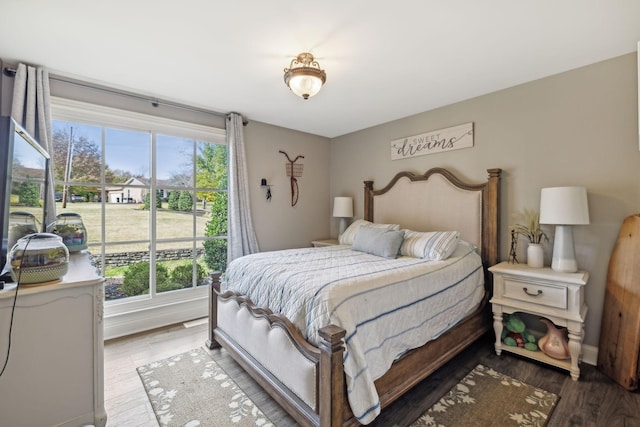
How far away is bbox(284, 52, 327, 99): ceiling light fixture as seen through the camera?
1.96 m

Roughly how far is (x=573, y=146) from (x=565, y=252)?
0.89m

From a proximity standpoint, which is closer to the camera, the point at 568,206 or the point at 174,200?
the point at 568,206

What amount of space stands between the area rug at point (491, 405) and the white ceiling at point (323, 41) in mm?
2364

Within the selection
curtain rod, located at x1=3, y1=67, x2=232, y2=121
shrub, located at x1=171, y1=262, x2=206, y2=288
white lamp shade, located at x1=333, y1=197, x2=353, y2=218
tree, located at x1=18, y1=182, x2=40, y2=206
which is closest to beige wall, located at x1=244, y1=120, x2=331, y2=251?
white lamp shade, located at x1=333, y1=197, x2=353, y2=218

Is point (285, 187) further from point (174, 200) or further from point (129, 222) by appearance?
point (129, 222)

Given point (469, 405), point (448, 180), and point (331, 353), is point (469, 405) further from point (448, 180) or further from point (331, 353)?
A: point (448, 180)

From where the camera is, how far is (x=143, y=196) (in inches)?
118

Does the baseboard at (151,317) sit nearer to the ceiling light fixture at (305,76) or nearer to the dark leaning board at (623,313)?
the ceiling light fixture at (305,76)

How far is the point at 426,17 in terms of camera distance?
5.63ft

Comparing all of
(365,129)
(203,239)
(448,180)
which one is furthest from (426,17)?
(203,239)

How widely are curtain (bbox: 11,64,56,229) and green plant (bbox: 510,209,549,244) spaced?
393 cm

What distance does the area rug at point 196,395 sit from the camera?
166 centimetres

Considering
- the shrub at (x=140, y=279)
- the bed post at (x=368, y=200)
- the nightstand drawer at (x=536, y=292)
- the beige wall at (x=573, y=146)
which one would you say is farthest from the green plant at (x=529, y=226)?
the shrub at (x=140, y=279)

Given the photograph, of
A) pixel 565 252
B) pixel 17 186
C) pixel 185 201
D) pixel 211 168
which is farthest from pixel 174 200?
pixel 565 252
